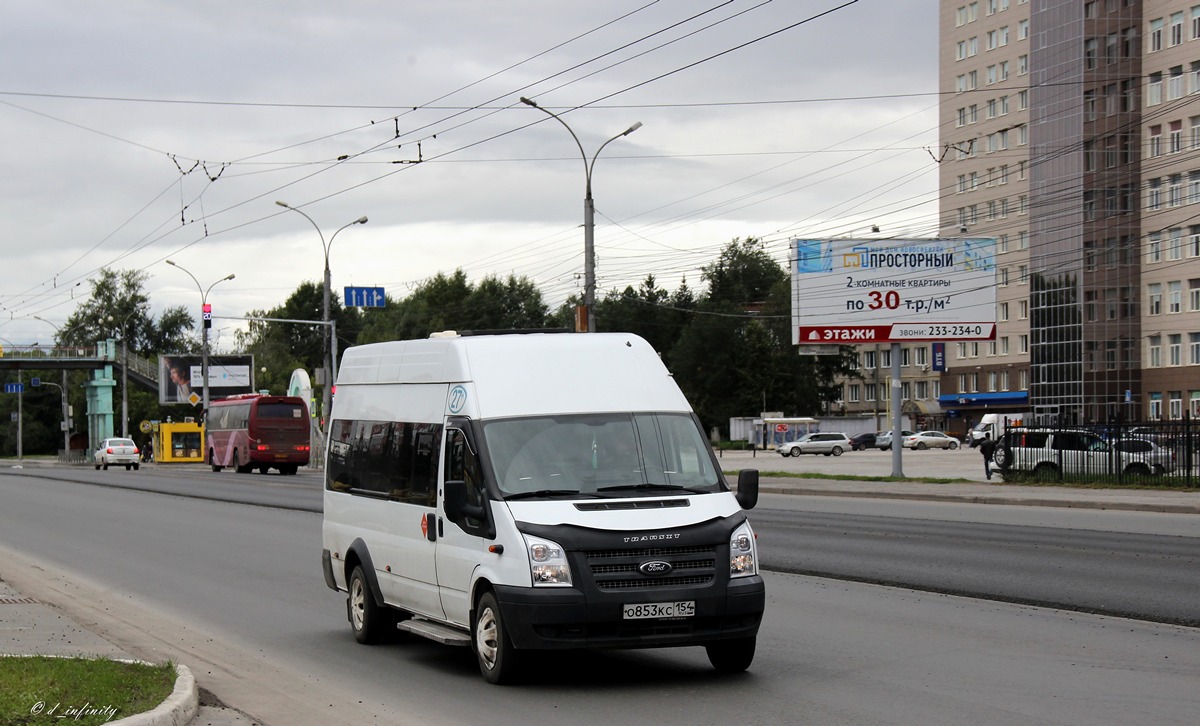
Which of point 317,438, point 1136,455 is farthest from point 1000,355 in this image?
point 1136,455

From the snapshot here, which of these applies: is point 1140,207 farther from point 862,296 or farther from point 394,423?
point 394,423

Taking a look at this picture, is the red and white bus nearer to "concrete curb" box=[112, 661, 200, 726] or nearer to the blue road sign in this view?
the blue road sign

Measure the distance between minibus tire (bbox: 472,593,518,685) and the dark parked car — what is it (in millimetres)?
87419

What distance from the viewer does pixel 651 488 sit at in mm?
8875

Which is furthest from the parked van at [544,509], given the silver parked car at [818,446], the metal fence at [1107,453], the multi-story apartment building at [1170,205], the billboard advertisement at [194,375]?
the billboard advertisement at [194,375]

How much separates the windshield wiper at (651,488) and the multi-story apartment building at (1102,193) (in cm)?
7035

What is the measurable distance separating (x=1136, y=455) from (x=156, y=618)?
26.7 m

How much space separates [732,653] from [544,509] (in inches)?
62.4

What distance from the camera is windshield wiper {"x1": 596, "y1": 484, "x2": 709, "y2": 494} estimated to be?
8820 millimetres

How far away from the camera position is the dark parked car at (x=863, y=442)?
311ft

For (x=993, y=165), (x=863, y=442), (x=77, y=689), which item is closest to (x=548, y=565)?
(x=77, y=689)

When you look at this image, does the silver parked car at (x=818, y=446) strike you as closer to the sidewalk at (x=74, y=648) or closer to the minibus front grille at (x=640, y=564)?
the sidewalk at (x=74, y=648)

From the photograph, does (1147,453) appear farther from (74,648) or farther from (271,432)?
(271,432)

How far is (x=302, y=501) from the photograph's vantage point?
33.5 meters
